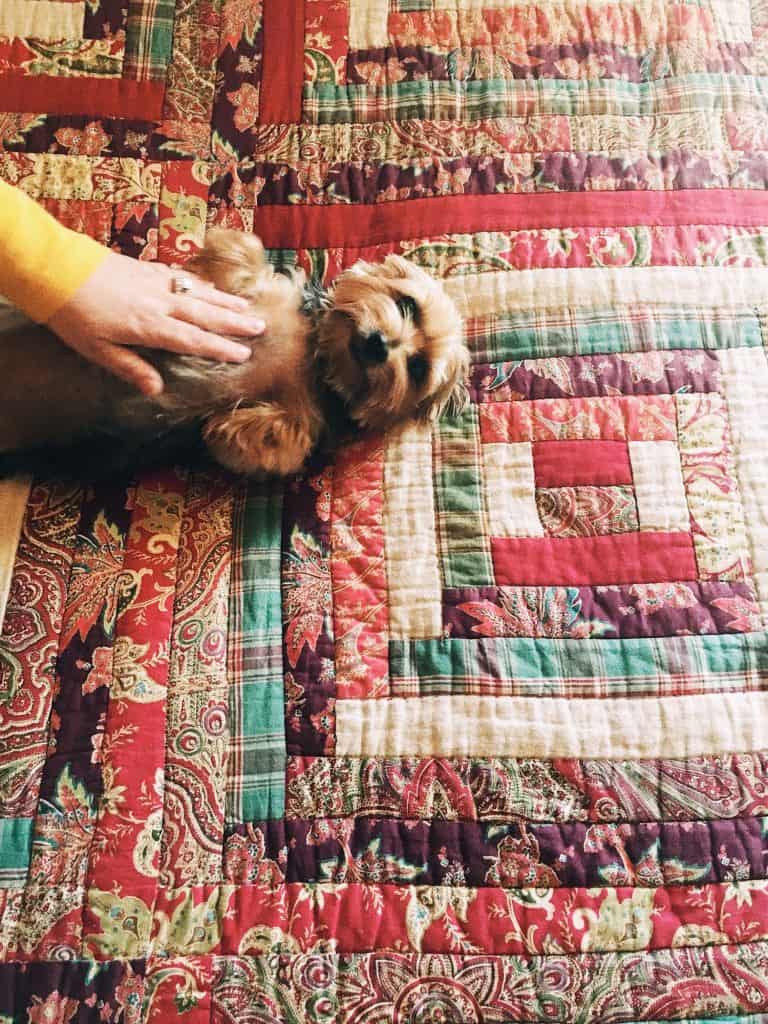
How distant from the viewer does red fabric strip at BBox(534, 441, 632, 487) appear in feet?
3.51

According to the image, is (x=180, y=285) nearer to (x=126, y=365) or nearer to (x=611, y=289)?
(x=126, y=365)

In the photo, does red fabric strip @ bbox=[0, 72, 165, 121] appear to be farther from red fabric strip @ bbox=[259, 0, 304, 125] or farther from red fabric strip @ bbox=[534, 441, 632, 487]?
red fabric strip @ bbox=[534, 441, 632, 487]

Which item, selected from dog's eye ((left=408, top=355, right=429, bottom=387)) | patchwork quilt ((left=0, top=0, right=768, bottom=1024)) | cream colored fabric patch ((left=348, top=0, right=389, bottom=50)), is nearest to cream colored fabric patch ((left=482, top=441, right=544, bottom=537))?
patchwork quilt ((left=0, top=0, right=768, bottom=1024))

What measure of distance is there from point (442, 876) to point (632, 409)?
66cm

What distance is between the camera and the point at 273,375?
1.09 meters

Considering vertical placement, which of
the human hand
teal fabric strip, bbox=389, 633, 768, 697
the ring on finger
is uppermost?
the ring on finger

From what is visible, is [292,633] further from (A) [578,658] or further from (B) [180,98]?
(B) [180,98]

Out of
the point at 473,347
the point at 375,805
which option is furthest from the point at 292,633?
the point at 473,347

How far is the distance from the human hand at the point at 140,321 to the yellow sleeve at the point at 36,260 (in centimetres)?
1

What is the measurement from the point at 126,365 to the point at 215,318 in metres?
0.13

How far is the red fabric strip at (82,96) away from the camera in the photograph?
1256 mm

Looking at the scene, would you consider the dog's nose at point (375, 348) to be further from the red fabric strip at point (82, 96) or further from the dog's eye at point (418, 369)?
the red fabric strip at point (82, 96)

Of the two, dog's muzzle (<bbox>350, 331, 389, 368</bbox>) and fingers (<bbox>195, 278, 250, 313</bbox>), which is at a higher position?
fingers (<bbox>195, 278, 250, 313</bbox>)

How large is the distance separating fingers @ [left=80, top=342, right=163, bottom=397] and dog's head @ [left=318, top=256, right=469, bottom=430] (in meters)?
0.25
